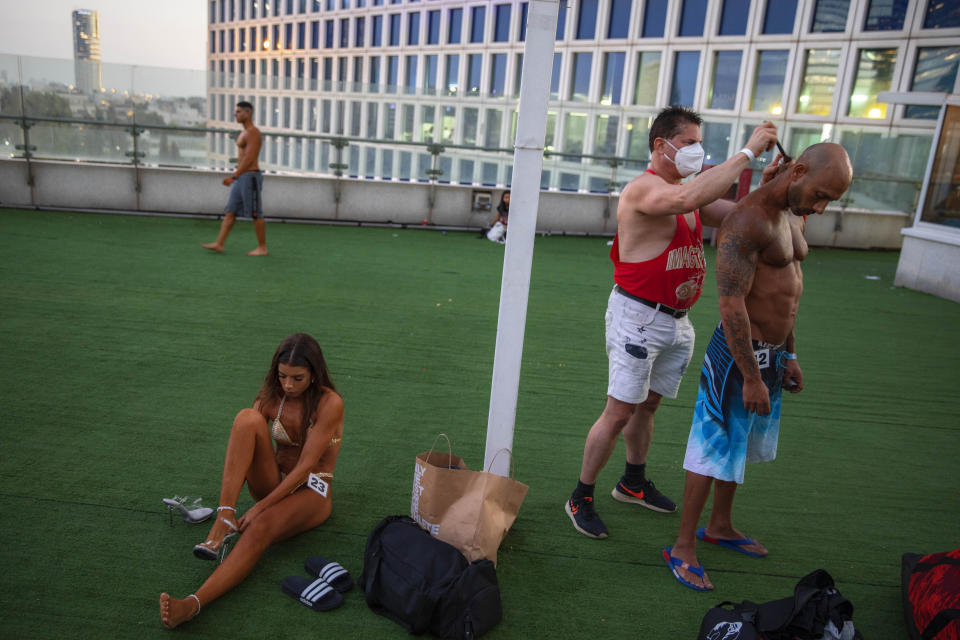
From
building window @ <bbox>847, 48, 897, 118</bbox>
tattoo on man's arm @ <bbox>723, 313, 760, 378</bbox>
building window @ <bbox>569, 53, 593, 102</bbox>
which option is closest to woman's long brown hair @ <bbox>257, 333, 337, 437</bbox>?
tattoo on man's arm @ <bbox>723, 313, 760, 378</bbox>

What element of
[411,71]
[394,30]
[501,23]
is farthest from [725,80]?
[394,30]

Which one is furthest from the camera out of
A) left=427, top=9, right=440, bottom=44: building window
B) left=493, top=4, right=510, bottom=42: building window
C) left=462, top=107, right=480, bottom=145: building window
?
left=427, top=9, right=440, bottom=44: building window

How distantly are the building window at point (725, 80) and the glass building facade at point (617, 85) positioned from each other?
48 millimetres

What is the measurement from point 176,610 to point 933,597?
294cm

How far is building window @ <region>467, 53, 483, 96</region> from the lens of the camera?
33.5 m

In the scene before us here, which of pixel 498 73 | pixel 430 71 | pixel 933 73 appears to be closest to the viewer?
pixel 933 73

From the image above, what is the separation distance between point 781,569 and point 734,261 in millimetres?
1583

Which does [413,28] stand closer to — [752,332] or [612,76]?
[612,76]

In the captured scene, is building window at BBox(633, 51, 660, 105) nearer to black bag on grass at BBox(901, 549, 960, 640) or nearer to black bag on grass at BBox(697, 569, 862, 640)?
black bag on grass at BBox(901, 549, 960, 640)

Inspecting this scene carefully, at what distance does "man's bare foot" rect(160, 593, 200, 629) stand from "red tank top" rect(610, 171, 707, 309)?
230 centimetres

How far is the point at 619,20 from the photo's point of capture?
1125 inches

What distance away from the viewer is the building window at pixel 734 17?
2477 centimetres

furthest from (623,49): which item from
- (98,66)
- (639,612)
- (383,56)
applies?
(639,612)

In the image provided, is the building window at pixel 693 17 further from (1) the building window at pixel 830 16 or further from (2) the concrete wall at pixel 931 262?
(2) the concrete wall at pixel 931 262
